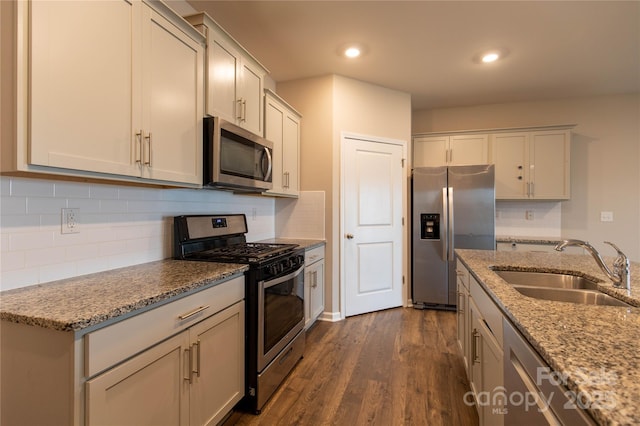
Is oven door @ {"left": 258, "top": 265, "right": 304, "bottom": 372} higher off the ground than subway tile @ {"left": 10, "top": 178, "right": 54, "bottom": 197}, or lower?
lower

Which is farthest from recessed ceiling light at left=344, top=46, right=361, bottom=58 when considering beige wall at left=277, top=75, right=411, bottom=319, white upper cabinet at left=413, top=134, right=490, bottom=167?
white upper cabinet at left=413, top=134, right=490, bottom=167

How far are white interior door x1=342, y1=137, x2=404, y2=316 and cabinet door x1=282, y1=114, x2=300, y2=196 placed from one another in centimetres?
53

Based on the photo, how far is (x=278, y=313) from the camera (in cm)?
200

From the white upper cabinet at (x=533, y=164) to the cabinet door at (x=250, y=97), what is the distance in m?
3.07

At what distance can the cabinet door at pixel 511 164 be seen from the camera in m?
3.82

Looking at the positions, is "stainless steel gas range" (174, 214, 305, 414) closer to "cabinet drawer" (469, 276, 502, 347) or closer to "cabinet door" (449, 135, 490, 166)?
"cabinet drawer" (469, 276, 502, 347)

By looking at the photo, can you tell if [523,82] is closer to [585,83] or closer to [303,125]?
[585,83]

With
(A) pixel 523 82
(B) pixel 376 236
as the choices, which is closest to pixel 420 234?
(B) pixel 376 236

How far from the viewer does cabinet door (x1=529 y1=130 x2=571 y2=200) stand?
372 cm

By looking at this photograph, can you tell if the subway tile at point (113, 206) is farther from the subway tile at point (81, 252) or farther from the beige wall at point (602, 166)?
the beige wall at point (602, 166)

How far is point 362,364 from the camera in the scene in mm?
2363

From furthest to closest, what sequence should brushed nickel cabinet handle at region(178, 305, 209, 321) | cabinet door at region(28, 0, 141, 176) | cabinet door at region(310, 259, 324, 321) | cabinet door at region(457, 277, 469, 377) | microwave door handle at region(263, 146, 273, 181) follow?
cabinet door at region(310, 259, 324, 321) → microwave door handle at region(263, 146, 273, 181) → cabinet door at region(457, 277, 469, 377) → brushed nickel cabinet handle at region(178, 305, 209, 321) → cabinet door at region(28, 0, 141, 176)

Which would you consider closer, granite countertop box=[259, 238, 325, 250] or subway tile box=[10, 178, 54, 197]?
subway tile box=[10, 178, 54, 197]

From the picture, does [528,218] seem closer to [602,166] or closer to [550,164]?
[550,164]
